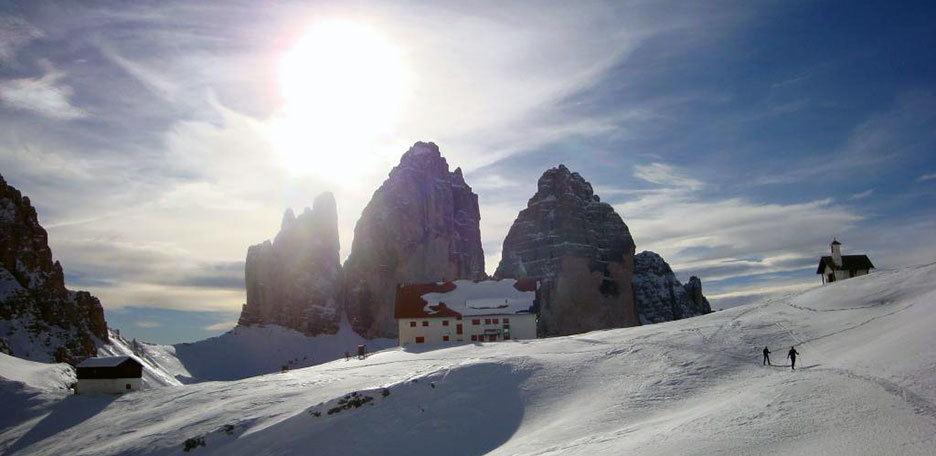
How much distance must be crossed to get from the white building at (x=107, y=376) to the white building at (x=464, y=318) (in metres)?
27.6

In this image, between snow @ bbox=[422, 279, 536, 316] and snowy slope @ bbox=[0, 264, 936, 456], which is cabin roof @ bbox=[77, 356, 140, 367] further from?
snow @ bbox=[422, 279, 536, 316]

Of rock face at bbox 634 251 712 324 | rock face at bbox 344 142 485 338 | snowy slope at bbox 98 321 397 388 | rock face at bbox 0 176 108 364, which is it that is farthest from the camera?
rock face at bbox 634 251 712 324

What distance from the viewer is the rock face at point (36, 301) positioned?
94.6m

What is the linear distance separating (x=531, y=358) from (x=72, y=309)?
96.7 meters

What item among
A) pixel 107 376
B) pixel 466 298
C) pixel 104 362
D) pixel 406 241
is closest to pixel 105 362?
pixel 104 362

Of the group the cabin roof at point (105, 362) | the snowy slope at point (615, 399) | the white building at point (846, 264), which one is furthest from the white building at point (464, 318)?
the white building at point (846, 264)

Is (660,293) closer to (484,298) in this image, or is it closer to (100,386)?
(484,298)

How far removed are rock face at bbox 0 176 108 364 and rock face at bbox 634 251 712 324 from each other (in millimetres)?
127420

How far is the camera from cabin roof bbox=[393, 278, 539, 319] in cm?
7306

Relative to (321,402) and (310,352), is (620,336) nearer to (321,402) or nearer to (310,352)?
(321,402)

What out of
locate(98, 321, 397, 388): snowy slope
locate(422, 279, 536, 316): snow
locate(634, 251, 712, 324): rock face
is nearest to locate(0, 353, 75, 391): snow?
locate(422, 279, 536, 316): snow

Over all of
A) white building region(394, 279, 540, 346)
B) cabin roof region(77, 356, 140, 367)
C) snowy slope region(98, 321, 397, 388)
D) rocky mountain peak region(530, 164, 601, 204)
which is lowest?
snowy slope region(98, 321, 397, 388)

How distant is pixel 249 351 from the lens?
507ft

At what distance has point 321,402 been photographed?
3731 cm
